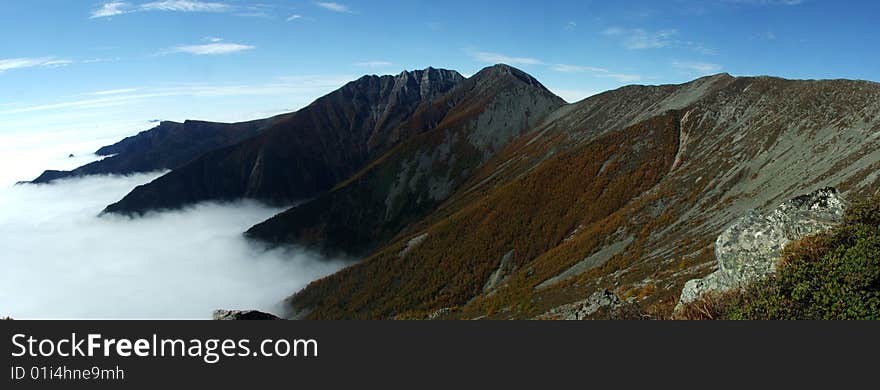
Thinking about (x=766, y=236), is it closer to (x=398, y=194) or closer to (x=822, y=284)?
(x=822, y=284)

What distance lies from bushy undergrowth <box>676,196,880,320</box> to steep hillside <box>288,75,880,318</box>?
1091cm

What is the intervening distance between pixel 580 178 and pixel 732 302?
89.3 m

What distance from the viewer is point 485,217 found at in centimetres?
11019

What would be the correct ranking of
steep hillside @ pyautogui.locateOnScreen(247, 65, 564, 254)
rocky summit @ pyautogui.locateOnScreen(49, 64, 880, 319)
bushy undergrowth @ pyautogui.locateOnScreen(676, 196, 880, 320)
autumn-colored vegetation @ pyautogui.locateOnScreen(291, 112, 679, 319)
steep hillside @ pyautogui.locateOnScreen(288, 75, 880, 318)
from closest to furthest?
1. bushy undergrowth @ pyautogui.locateOnScreen(676, 196, 880, 320)
2. rocky summit @ pyautogui.locateOnScreen(49, 64, 880, 319)
3. steep hillside @ pyautogui.locateOnScreen(288, 75, 880, 318)
4. autumn-colored vegetation @ pyautogui.locateOnScreen(291, 112, 679, 319)
5. steep hillside @ pyautogui.locateOnScreen(247, 65, 564, 254)

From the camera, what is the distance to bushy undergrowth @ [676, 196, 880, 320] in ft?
41.2

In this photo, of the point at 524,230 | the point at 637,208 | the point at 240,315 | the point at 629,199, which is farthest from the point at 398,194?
the point at 240,315

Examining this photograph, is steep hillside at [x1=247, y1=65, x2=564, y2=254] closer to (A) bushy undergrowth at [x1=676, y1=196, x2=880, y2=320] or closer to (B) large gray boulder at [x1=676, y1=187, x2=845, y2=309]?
(B) large gray boulder at [x1=676, y1=187, x2=845, y2=309]

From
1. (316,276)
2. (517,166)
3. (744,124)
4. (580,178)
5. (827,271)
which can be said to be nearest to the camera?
(827,271)

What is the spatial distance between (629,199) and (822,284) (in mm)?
74473

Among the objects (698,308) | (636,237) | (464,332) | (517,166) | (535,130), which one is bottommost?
(636,237)

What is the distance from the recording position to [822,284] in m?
13.3

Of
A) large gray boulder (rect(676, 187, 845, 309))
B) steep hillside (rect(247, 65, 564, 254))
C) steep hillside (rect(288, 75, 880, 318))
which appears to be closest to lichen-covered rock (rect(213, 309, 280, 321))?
large gray boulder (rect(676, 187, 845, 309))

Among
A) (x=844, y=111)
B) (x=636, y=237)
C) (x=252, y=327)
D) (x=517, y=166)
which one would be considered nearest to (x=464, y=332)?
(x=252, y=327)

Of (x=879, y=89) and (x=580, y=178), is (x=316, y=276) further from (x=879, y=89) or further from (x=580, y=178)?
(x=879, y=89)
